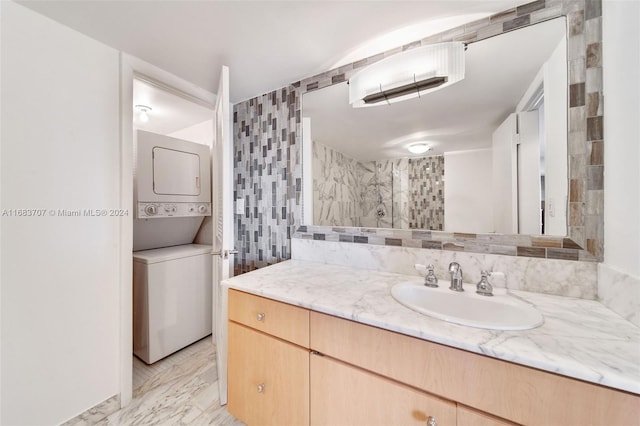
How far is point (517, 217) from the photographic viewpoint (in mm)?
1166

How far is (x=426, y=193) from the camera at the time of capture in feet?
4.56

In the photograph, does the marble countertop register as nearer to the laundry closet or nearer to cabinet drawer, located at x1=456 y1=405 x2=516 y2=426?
cabinet drawer, located at x1=456 y1=405 x2=516 y2=426

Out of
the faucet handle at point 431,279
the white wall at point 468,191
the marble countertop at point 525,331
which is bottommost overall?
the marble countertop at point 525,331

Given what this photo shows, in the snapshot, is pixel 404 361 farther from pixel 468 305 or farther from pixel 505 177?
pixel 505 177

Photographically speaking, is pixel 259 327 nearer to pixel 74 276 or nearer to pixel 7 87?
pixel 74 276

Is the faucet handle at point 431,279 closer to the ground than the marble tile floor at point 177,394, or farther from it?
farther from it

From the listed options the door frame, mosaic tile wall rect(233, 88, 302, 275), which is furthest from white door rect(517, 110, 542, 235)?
the door frame

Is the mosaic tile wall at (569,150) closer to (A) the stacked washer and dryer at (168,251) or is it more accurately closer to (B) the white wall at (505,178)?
(B) the white wall at (505,178)

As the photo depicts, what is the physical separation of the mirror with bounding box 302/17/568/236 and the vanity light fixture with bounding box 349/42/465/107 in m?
0.05

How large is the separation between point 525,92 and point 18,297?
273 cm

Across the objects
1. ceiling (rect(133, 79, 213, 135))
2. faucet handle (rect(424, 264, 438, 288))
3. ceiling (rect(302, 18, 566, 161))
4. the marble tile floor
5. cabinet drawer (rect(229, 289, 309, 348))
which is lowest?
the marble tile floor

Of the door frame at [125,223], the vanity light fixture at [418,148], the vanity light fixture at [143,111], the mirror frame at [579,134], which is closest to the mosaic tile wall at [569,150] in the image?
the mirror frame at [579,134]

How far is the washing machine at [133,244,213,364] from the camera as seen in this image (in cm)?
193

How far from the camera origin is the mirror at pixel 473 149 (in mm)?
1098
